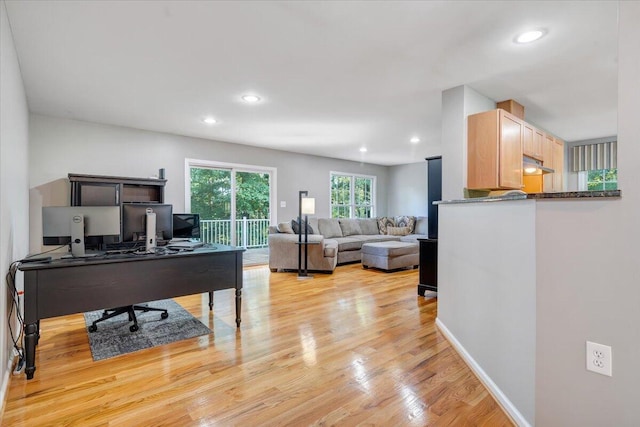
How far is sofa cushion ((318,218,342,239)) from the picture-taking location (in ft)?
22.2

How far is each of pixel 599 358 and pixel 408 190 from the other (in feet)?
25.6

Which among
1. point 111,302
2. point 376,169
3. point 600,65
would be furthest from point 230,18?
point 376,169

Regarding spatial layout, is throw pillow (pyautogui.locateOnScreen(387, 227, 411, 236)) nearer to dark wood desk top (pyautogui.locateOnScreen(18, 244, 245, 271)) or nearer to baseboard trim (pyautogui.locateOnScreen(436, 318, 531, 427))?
baseboard trim (pyautogui.locateOnScreen(436, 318, 531, 427))

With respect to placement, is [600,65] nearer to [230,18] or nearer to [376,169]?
[230,18]

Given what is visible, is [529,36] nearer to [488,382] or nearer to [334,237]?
[488,382]

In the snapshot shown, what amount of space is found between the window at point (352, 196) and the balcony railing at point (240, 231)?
83.9 inches

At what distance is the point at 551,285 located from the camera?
4.64 ft

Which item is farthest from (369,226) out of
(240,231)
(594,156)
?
(594,156)

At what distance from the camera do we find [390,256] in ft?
18.1

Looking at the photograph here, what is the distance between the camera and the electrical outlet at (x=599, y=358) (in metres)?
1.25

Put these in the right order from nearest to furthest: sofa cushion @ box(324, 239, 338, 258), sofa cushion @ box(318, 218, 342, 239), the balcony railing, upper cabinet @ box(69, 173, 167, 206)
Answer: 1. upper cabinet @ box(69, 173, 167, 206)
2. sofa cushion @ box(324, 239, 338, 258)
3. the balcony railing
4. sofa cushion @ box(318, 218, 342, 239)

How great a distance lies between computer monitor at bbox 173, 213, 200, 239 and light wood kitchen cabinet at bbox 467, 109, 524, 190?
12.2 ft

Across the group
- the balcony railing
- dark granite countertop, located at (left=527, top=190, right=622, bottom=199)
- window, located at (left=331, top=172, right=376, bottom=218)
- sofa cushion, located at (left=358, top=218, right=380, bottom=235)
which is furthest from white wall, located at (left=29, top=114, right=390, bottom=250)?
dark granite countertop, located at (left=527, top=190, right=622, bottom=199)

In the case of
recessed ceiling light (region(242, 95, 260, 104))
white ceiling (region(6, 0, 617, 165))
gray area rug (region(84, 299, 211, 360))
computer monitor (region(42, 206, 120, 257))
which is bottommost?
gray area rug (region(84, 299, 211, 360))
